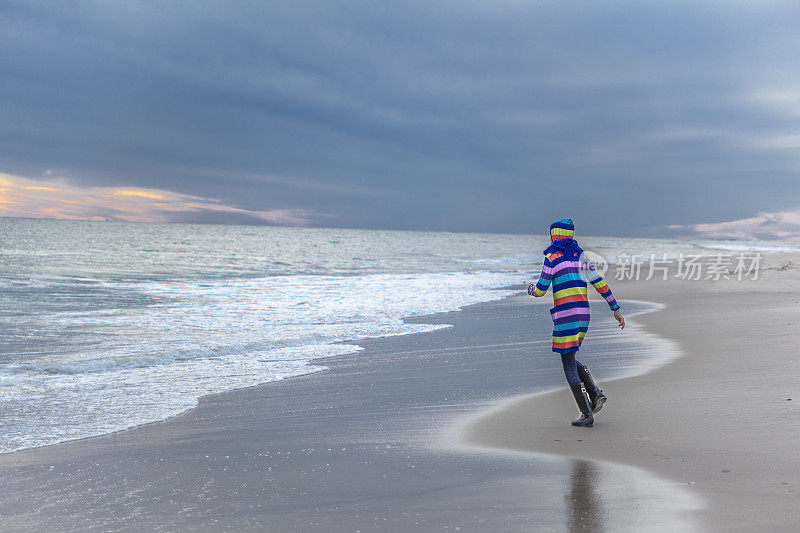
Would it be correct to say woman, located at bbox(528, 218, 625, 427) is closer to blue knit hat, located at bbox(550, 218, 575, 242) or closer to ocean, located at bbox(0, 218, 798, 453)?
blue knit hat, located at bbox(550, 218, 575, 242)

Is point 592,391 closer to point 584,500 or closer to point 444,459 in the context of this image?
point 444,459

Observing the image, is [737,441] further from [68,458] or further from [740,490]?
[68,458]

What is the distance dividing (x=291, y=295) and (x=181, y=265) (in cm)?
2004

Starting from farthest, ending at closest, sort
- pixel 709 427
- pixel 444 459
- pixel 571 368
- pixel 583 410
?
pixel 571 368 → pixel 583 410 → pixel 709 427 → pixel 444 459

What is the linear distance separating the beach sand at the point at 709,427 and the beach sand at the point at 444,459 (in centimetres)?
2

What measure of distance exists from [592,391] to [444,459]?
1.68 m

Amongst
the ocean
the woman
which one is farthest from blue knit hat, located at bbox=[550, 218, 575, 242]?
the ocean

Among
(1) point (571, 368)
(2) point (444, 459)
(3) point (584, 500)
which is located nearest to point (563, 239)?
(1) point (571, 368)

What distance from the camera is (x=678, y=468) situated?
4508 mm

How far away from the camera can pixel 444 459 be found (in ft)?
16.2

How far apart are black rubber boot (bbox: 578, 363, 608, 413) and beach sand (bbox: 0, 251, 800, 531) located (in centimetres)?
17

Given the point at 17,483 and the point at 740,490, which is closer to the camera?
the point at 740,490

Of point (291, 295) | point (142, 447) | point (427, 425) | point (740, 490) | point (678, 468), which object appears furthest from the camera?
point (291, 295)

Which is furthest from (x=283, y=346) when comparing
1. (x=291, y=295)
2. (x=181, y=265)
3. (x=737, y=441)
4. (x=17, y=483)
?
(x=181, y=265)
